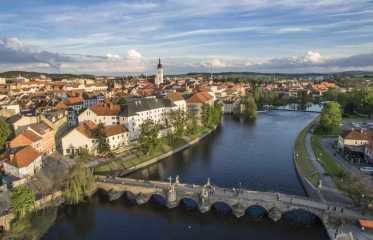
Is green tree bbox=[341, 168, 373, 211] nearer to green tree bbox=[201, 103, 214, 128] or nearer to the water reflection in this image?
the water reflection

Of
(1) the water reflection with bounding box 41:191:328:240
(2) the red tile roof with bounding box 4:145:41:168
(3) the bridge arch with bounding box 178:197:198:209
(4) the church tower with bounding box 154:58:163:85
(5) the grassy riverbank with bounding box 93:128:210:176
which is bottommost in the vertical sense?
(1) the water reflection with bounding box 41:191:328:240

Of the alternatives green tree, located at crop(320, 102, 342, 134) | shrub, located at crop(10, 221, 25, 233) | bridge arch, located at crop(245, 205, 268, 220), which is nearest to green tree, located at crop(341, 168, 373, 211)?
bridge arch, located at crop(245, 205, 268, 220)

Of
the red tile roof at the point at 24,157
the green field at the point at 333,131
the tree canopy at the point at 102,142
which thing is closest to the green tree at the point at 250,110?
the green field at the point at 333,131

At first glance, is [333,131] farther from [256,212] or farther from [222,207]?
[222,207]

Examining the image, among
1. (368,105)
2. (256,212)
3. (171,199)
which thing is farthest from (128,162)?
(368,105)

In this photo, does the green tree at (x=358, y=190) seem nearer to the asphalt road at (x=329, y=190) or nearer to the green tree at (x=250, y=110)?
the asphalt road at (x=329, y=190)
